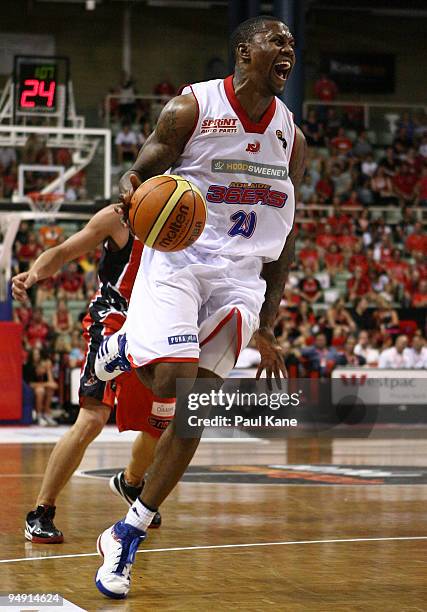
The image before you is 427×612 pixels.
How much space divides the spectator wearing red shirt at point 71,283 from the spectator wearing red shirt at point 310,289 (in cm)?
405

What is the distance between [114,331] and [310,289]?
15.4 meters

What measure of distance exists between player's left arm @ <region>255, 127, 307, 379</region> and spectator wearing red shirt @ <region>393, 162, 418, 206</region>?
2178cm

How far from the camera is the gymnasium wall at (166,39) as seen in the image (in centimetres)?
2786

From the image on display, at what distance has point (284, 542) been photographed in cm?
566

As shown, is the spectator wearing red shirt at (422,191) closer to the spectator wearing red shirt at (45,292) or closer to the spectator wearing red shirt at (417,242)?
the spectator wearing red shirt at (417,242)

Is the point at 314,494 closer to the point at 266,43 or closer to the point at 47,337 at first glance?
the point at 266,43

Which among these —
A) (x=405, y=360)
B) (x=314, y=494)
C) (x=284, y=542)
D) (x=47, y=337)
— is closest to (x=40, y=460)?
(x=314, y=494)

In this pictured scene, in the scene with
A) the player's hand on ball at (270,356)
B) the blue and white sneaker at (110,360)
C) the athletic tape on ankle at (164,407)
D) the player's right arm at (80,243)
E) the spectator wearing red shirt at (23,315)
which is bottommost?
the spectator wearing red shirt at (23,315)

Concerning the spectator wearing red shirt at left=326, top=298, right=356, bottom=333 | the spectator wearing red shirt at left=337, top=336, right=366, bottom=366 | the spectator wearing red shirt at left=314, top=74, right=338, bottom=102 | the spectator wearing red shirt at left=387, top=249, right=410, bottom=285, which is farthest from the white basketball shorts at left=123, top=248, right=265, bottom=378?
the spectator wearing red shirt at left=314, top=74, right=338, bottom=102

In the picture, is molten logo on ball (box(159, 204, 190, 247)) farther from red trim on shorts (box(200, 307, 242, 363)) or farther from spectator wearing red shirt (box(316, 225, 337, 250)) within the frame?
spectator wearing red shirt (box(316, 225, 337, 250))

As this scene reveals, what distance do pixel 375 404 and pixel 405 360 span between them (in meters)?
1.27

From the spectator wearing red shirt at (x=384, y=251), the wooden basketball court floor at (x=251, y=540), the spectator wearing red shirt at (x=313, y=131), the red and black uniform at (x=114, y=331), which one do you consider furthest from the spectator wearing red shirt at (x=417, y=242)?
the red and black uniform at (x=114, y=331)

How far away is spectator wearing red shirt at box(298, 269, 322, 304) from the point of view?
2128 centimetres

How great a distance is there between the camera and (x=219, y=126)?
506 centimetres
